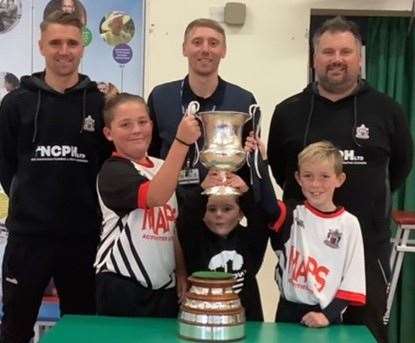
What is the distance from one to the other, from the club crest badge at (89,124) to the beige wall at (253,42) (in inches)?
47.4

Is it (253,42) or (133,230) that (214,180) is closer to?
(133,230)

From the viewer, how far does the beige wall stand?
3.81 metres

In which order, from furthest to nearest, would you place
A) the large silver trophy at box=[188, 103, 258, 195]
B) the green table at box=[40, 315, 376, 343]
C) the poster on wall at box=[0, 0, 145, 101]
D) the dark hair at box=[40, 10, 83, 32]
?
the poster on wall at box=[0, 0, 145, 101], the dark hair at box=[40, 10, 83, 32], the large silver trophy at box=[188, 103, 258, 195], the green table at box=[40, 315, 376, 343]

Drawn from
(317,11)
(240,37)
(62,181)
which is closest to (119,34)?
(240,37)

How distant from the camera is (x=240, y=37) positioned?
12.5ft

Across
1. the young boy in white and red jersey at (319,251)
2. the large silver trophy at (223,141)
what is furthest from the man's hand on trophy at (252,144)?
the young boy in white and red jersey at (319,251)

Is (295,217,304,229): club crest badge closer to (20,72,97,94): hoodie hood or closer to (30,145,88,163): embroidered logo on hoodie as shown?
(30,145,88,163): embroidered logo on hoodie

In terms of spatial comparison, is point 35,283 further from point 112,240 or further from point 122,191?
point 122,191

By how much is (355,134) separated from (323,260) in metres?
0.59

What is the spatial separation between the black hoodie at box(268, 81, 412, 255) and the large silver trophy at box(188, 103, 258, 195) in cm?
60

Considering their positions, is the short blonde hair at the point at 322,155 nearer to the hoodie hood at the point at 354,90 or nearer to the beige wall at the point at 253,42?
the hoodie hood at the point at 354,90

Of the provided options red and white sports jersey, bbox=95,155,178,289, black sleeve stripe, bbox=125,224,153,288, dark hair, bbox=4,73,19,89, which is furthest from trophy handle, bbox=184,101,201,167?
dark hair, bbox=4,73,19,89

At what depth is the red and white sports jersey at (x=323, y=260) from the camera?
216 cm

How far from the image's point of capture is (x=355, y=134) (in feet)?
8.30
